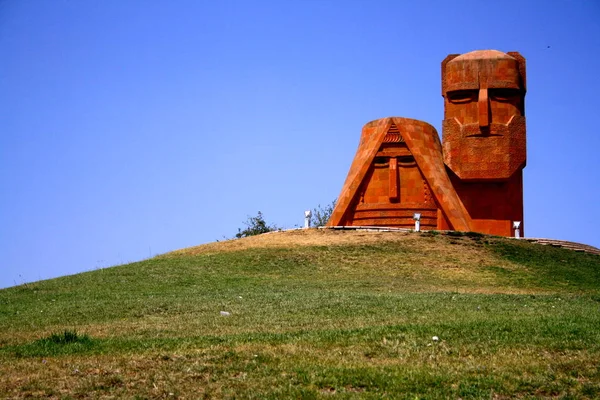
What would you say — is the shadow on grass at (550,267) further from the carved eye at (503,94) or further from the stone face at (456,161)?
the carved eye at (503,94)

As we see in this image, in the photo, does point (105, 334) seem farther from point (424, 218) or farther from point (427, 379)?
point (424, 218)

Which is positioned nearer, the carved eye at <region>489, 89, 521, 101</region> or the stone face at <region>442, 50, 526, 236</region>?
the stone face at <region>442, 50, 526, 236</region>

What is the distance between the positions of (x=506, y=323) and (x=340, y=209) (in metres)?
25.8

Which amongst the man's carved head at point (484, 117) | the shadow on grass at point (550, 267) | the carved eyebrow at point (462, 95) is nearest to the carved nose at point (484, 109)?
the man's carved head at point (484, 117)

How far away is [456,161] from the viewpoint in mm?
41000

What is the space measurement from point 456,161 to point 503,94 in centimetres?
426

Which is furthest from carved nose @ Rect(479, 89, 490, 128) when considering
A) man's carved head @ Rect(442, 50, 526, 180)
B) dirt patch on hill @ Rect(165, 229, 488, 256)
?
dirt patch on hill @ Rect(165, 229, 488, 256)

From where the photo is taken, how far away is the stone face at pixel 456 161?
3903 centimetres

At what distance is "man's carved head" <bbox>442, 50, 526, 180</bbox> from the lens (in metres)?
40.4

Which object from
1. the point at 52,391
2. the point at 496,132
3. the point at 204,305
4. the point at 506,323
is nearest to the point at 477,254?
the point at 496,132

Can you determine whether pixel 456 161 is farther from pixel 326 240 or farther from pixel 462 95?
pixel 326 240

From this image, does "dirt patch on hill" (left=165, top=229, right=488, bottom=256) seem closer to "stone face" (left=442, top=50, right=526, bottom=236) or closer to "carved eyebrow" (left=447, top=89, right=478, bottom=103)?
"stone face" (left=442, top=50, right=526, bottom=236)

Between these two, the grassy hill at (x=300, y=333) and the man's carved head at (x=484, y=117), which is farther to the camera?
the man's carved head at (x=484, y=117)

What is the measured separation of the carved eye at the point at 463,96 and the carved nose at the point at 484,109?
0.49 metres
